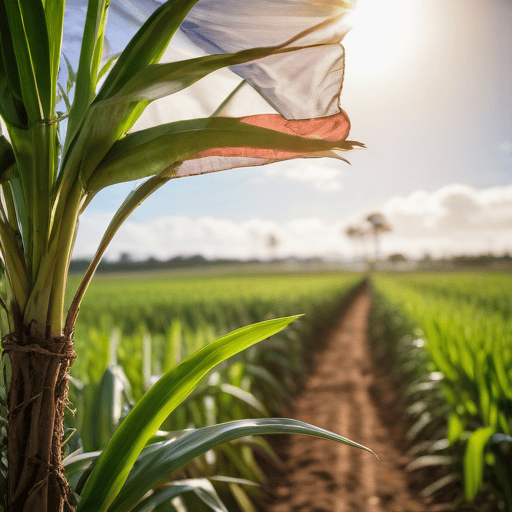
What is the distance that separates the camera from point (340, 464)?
2787mm

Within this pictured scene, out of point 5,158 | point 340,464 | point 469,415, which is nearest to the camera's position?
point 5,158

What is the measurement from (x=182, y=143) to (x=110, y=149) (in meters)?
0.11

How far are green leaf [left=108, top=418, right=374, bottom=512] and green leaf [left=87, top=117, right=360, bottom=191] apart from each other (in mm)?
432

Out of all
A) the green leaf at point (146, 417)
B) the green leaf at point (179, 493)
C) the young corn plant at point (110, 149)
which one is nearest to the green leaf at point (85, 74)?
the young corn plant at point (110, 149)

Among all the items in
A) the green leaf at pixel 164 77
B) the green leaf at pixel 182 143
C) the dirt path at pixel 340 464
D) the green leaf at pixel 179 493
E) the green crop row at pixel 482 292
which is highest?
the green leaf at pixel 164 77

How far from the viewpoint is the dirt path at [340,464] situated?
233cm

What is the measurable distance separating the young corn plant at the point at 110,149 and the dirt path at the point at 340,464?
6.66 ft

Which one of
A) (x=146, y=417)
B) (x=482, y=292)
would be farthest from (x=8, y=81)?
(x=482, y=292)

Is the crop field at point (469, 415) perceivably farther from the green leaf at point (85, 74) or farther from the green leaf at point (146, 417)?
the green leaf at point (85, 74)

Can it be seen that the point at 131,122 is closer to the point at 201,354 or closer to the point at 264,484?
the point at 201,354

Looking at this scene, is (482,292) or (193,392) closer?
(193,392)

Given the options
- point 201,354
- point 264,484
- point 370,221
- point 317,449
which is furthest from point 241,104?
point 370,221

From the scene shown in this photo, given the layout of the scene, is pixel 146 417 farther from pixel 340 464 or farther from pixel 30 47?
pixel 340 464

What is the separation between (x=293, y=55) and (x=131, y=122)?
29cm
